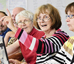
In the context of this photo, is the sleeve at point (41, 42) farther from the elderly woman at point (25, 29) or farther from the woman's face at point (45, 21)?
the elderly woman at point (25, 29)

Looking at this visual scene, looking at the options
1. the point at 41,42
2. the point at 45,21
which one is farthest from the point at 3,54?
the point at 45,21

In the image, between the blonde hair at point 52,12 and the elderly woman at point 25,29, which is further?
the elderly woman at point 25,29

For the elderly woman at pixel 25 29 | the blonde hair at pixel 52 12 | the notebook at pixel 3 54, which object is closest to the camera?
the notebook at pixel 3 54

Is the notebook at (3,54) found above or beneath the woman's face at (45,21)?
beneath

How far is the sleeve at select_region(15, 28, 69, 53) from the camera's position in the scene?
0.57 meters

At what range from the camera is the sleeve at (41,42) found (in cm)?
57

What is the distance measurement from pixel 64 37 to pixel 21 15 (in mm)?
413

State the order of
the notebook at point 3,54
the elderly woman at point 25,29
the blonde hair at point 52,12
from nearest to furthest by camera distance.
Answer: the notebook at point 3,54 < the blonde hair at point 52,12 < the elderly woman at point 25,29

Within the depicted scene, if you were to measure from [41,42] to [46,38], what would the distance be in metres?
0.12

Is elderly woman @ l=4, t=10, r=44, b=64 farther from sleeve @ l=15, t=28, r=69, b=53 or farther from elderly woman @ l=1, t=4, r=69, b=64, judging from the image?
sleeve @ l=15, t=28, r=69, b=53

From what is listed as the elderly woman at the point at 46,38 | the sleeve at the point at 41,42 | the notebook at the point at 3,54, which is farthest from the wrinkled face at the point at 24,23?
the notebook at the point at 3,54

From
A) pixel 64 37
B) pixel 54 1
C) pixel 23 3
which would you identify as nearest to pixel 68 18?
pixel 64 37

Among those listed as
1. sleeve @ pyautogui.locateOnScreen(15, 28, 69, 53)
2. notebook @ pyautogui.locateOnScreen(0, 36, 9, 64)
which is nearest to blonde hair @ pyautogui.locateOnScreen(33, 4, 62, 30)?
sleeve @ pyautogui.locateOnScreen(15, 28, 69, 53)

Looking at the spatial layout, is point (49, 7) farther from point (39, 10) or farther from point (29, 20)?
point (29, 20)
